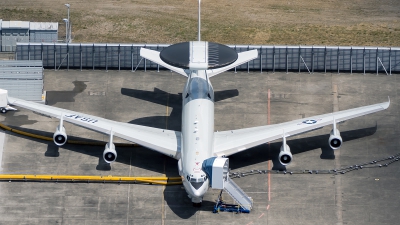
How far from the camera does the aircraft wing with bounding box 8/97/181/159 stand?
143 metres

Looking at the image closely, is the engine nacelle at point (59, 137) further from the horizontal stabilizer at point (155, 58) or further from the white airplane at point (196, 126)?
the horizontal stabilizer at point (155, 58)

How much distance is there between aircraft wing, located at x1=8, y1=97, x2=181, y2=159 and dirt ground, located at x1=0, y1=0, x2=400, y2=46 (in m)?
32.3

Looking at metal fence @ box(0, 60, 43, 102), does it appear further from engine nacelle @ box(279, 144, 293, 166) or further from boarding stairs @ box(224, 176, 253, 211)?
engine nacelle @ box(279, 144, 293, 166)

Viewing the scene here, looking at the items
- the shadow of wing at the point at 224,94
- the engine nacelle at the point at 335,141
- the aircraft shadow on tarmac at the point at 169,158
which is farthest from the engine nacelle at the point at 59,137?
the engine nacelle at the point at 335,141

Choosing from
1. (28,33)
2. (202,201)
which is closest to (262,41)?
(28,33)

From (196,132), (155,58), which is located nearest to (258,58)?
(155,58)

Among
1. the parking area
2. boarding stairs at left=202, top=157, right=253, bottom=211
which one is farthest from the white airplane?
the parking area

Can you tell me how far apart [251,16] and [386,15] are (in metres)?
20.8

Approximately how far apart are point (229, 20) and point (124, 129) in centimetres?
4530

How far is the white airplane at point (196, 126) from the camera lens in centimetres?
14050

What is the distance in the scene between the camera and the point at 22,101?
489 ft

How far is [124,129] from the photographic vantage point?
5758 inches

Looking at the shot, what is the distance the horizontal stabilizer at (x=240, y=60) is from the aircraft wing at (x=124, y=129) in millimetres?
11110

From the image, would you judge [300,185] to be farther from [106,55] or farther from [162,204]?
[106,55]
